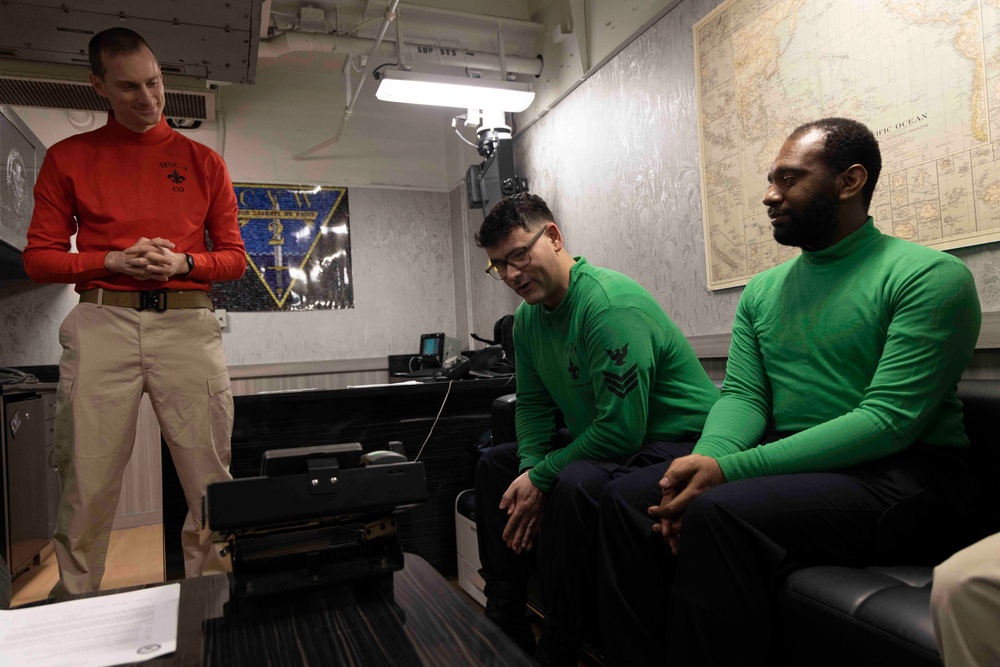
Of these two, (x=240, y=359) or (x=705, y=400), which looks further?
(x=240, y=359)

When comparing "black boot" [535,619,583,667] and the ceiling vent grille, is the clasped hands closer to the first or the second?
"black boot" [535,619,583,667]

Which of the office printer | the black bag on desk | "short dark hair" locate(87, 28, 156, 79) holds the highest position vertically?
"short dark hair" locate(87, 28, 156, 79)

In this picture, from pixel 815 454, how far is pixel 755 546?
238 millimetres

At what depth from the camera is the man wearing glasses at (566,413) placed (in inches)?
57.6

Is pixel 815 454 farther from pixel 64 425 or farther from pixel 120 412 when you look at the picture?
pixel 64 425

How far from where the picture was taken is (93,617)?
84 centimetres

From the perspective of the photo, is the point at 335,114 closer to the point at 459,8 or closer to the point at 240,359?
the point at 459,8

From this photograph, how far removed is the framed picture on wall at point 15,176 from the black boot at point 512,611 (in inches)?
98.4

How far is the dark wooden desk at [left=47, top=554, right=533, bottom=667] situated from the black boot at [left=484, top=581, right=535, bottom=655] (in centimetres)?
82

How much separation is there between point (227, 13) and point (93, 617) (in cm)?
261

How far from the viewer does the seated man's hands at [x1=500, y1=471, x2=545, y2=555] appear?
1647 mm

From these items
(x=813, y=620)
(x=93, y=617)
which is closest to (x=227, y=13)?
(x=93, y=617)

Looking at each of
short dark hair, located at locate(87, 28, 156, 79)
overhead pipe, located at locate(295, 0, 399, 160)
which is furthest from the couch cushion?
overhead pipe, located at locate(295, 0, 399, 160)

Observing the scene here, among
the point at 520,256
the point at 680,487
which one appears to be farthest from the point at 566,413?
the point at 680,487
